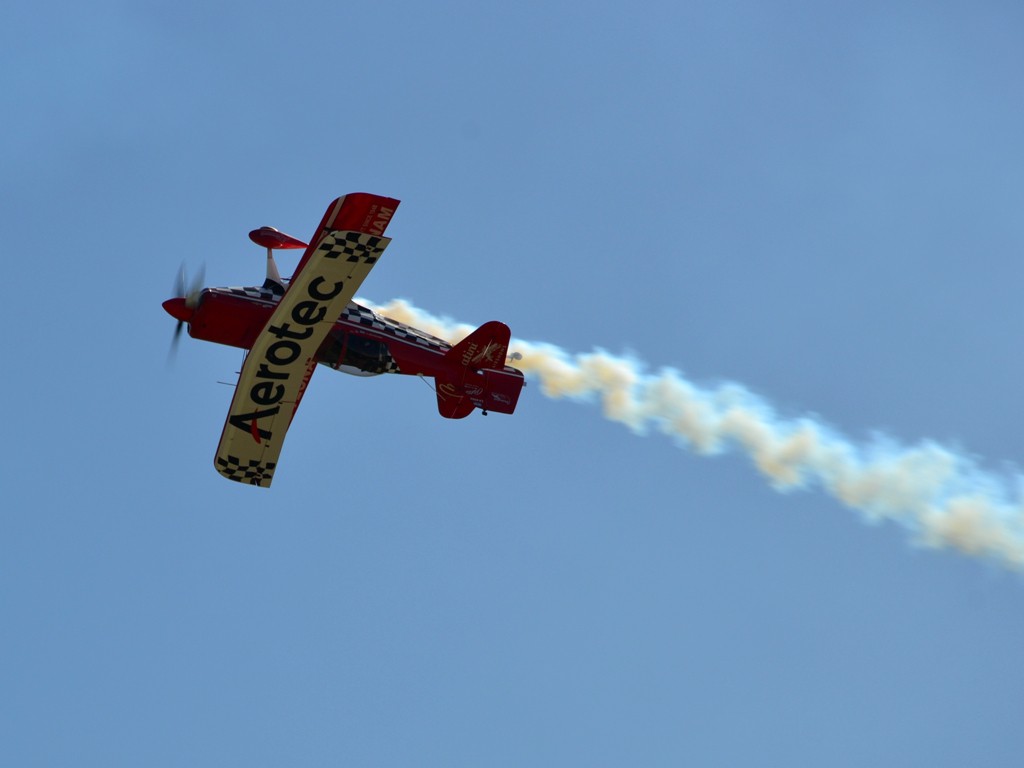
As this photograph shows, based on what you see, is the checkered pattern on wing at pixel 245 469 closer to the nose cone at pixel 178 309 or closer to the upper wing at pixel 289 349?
the upper wing at pixel 289 349

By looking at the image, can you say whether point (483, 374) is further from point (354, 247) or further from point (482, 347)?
point (354, 247)

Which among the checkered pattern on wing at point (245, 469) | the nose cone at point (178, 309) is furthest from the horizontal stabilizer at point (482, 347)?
the nose cone at point (178, 309)

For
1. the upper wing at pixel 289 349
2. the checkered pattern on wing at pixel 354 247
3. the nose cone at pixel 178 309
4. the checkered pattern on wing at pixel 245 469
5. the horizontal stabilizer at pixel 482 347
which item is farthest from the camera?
the horizontal stabilizer at pixel 482 347

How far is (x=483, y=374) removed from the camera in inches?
1200

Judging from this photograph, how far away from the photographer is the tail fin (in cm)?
3030

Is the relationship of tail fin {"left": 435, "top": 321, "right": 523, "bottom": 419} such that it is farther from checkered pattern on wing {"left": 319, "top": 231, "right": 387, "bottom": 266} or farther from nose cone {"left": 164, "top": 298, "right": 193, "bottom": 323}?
nose cone {"left": 164, "top": 298, "right": 193, "bottom": 323}

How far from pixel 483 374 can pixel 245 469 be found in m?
4.85

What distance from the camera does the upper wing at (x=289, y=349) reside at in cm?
2614

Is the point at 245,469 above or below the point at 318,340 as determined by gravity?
below

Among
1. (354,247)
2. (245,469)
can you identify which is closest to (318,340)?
(354,247)

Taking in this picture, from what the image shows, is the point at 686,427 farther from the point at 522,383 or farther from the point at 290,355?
the point at 290,355

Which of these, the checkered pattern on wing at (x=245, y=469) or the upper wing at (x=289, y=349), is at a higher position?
the upper wing at (x=289, y=349)

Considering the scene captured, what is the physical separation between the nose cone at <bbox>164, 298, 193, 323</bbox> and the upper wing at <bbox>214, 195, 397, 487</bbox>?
57.3 inches

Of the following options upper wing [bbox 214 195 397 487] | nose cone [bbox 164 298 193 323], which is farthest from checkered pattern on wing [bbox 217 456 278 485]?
nose cone [bbox 164 298 193 323]
